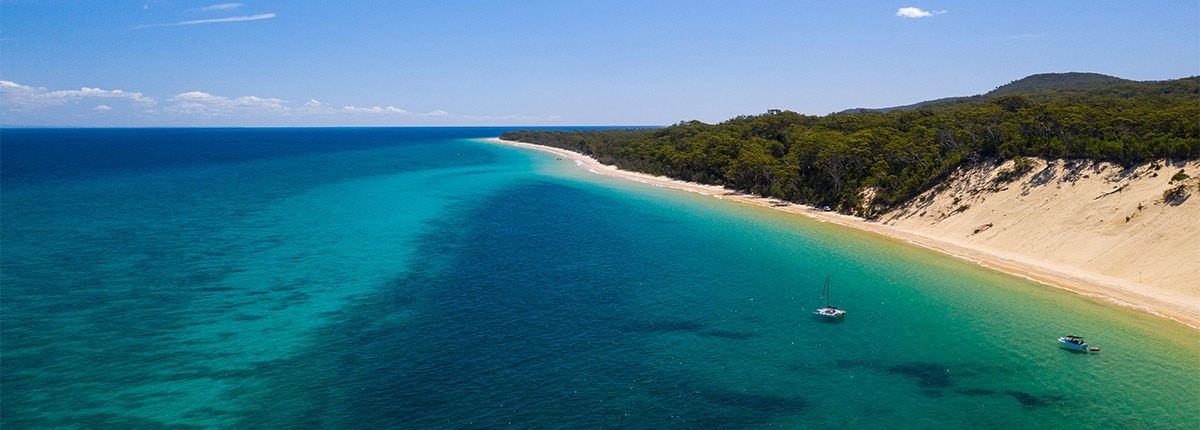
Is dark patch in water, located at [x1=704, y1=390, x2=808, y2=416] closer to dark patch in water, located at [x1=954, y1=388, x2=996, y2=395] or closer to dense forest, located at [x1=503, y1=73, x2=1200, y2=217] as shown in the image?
dark patch in water, located at [x1=954, y1=388, x2=996, y2=395]

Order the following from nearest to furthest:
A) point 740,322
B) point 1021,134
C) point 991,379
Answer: point 991,379, point 740,322, point 1021,134

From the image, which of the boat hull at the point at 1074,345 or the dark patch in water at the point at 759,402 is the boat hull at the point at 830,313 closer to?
the boat hull at the point at 1074,345

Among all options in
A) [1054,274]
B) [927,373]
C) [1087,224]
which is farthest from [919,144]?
[927,373]

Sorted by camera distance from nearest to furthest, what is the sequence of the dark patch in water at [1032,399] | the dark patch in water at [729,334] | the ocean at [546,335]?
the ocean at [546,335], the dark patch in water at [1032,399], the dark patch in water at [729,334]

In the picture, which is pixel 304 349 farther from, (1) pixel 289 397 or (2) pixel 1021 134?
(2) pixel 1021 134

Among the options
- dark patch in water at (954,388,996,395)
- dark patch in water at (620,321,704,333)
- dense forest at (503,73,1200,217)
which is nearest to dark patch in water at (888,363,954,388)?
dark patch in water at (954,388,996,395)

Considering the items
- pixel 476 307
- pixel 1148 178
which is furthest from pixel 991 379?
pixel 1148 178

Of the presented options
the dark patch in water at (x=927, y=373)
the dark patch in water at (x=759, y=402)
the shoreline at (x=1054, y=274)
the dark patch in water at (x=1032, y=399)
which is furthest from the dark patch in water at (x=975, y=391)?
the shoreline at (x=1054, y=274)
